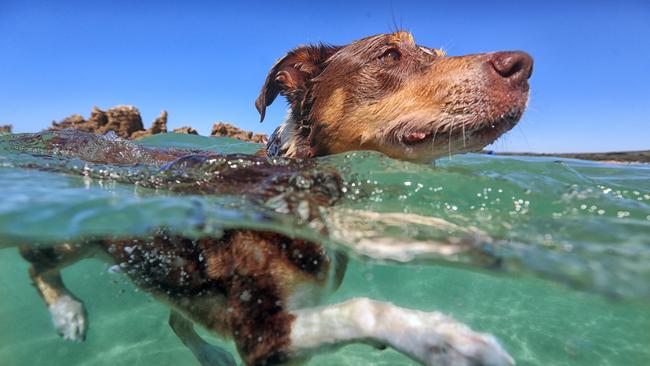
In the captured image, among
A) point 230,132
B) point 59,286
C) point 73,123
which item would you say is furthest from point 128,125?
point 59,286

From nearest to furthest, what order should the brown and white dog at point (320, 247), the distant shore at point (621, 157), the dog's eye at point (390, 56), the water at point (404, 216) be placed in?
1. the brown and white dog at point (320, 247)
2. the water at point (404, 216)
3. the dog's eye at point (390, 56)
4. the distant shore at point (621, 157)

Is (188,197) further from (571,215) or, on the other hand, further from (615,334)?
(615,334)

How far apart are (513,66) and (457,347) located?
231cm

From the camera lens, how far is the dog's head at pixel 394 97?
3439 millimetres

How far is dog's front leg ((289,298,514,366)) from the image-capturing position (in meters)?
2.16

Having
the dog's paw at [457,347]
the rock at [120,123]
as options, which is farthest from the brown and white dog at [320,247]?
the rock at [120,123]

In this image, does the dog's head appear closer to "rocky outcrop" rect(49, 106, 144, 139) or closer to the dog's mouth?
the dog's mouth

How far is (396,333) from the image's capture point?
7.80ft

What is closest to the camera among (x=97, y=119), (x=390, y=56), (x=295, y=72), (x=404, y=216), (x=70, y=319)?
(x=404, y=216)

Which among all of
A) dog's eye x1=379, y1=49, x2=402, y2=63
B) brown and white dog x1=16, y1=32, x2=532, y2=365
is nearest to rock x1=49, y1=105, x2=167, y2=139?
brown and white dog x1=16, y1=32, x2=532, y2=365

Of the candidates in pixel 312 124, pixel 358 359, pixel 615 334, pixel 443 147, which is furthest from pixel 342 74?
pixel 615 334

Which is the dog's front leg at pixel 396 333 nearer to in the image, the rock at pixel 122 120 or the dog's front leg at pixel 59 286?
the dog's front leg at pixel 59 286

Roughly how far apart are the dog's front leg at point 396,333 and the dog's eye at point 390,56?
2.32 meters

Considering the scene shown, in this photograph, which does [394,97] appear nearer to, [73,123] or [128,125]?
[128,125]
